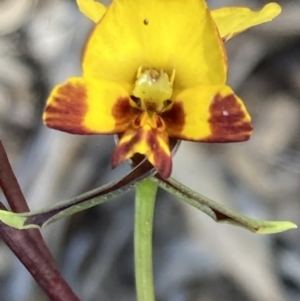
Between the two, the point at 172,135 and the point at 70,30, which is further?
the point at 70,30

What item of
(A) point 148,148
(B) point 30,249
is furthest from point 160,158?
(B) point 30,249

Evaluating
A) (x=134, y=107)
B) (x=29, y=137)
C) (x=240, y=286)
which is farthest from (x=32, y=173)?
(x=134, y=107)

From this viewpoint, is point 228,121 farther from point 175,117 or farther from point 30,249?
point 30,249

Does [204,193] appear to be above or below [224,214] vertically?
below

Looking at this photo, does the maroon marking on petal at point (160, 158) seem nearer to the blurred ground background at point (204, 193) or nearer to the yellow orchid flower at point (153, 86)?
the yellow orchid flower at point (153, 86)

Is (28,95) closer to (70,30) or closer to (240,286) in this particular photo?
(70,30)

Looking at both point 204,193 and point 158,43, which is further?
point 204,193

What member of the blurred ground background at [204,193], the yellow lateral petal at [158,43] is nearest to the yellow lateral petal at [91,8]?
the yellow lateral petal at [158,43]
